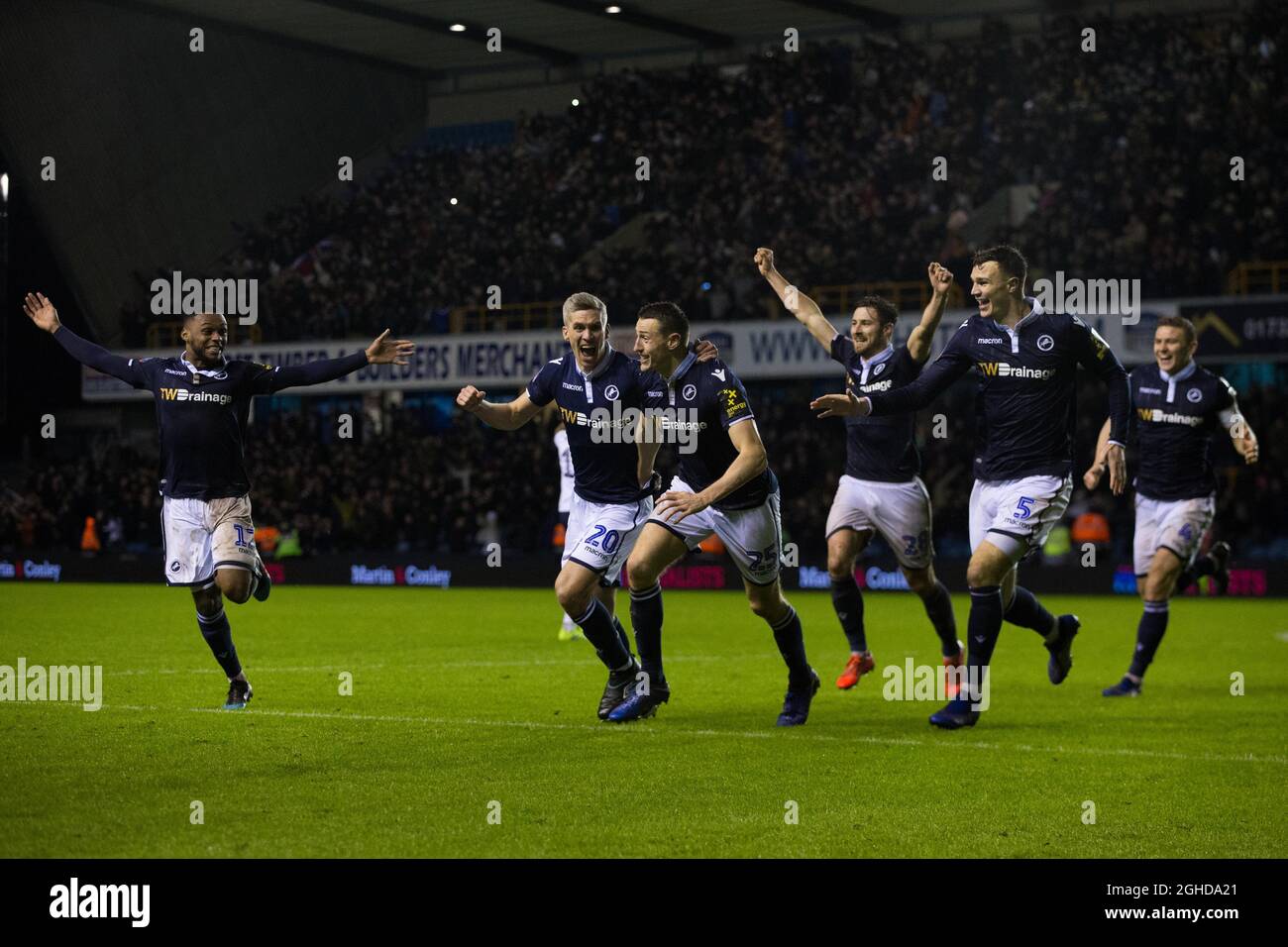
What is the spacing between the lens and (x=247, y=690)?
35.3ft

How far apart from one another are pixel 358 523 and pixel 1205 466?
23.3 metres

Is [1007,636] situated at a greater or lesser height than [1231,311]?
lesser

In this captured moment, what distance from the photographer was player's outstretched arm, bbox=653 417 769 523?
355 inches

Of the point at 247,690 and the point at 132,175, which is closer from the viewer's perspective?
the point at 247,690

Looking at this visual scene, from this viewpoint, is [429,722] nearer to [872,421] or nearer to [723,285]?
[872,421]

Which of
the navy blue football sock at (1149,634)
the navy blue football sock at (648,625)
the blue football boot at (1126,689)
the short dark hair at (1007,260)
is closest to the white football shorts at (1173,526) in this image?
the navy blue football sock at (1149,634)

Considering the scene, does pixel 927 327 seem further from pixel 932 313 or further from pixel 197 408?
pixel 197 408

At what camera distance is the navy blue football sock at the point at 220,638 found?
413 inches

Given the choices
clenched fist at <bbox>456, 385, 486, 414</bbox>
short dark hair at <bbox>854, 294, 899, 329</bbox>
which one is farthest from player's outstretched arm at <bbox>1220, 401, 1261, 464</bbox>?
clenched fist at <bbox>456, 385, 486, 414</bbox>

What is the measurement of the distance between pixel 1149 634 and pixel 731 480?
4.57m

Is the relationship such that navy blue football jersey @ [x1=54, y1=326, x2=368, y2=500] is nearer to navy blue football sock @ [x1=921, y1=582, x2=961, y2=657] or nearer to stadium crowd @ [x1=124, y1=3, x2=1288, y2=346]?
navy blue football sock @ [x1=921, y1=582, x2=961, y2=657]

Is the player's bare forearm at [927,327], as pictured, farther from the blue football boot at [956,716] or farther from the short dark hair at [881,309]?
the blue football boot at [956,716]

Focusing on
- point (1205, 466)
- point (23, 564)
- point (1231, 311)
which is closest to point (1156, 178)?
point (1231, 311)
